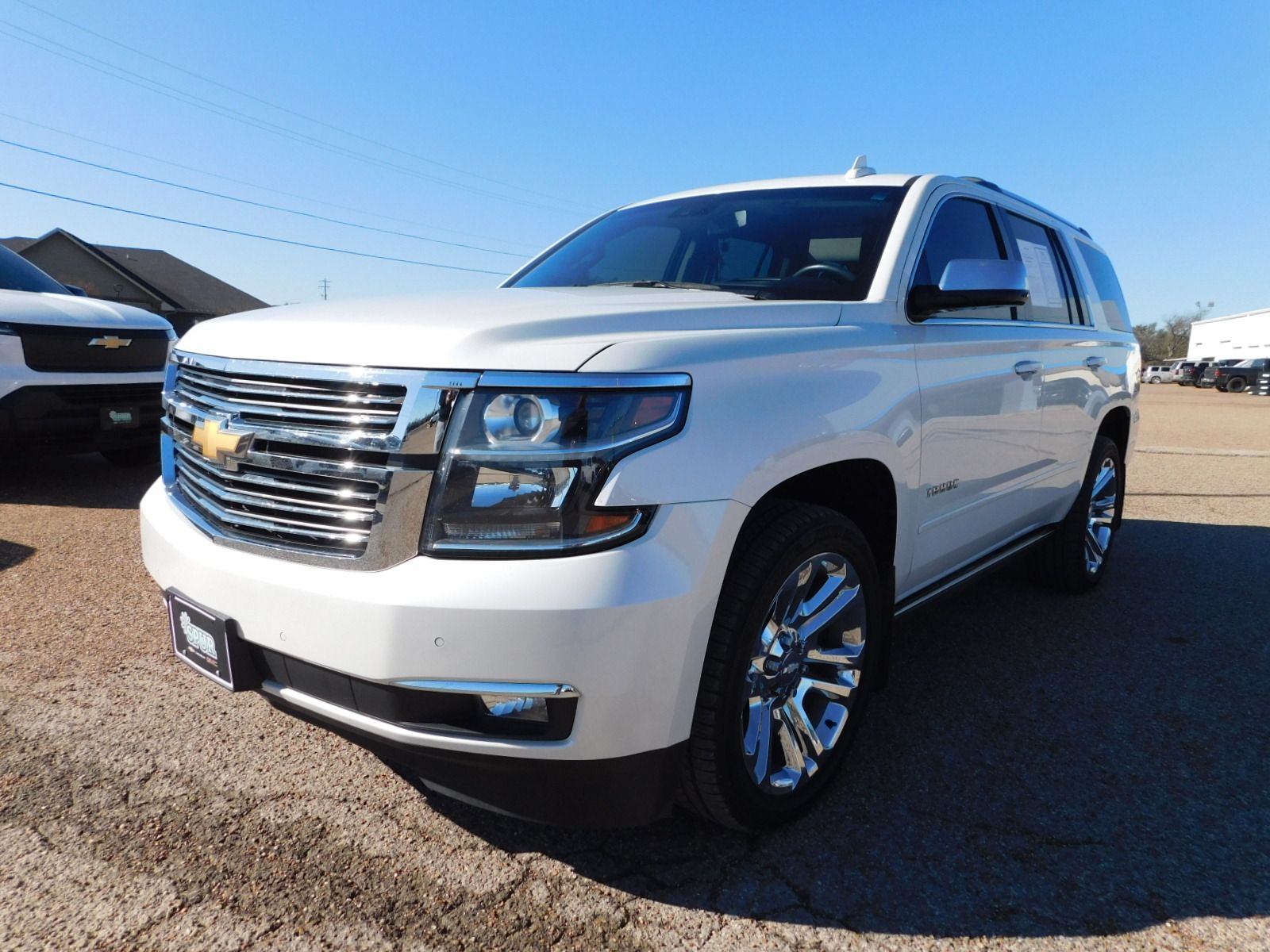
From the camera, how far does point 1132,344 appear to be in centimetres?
511

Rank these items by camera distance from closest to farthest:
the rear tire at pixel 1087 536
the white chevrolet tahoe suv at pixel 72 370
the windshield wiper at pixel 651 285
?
the windshield wiper at pixel 651 285, the rear tire at pixel 1087 536, the white chevrolet tahoe suv at pixel 72 370

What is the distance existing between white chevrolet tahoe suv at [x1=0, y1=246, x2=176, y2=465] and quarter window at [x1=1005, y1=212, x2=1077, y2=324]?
233 inches

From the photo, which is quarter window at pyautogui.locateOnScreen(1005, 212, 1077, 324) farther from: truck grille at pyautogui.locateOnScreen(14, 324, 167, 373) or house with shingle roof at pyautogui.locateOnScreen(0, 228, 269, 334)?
house with shingle roof at pyautogui.locateOnScreen(0, 228, 269, 334)

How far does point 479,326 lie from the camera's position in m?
1.87

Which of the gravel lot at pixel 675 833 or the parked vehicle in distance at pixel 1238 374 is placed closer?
the gravel lot at pixel 675 833

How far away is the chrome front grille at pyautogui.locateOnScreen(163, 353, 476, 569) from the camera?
1767mm

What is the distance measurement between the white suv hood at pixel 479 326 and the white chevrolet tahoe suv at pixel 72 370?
4219 millimetres

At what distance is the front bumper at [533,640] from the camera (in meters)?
1.69

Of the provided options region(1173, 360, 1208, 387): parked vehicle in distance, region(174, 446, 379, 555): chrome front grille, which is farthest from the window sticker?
region(1173, 360, 1208, 387): parked vehicle in distance

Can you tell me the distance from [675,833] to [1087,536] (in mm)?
3156

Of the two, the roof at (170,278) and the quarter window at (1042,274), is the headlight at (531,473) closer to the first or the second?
the quarter window at (1042,274)

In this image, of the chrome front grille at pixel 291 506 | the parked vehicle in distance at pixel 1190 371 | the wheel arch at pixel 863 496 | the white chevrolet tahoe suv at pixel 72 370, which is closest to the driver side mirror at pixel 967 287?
the wheel arch at pixel 863 496

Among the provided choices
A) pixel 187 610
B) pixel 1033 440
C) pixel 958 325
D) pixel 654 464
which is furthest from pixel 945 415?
pixel 187 610

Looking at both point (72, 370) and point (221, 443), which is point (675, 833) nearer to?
point (221, 443)
